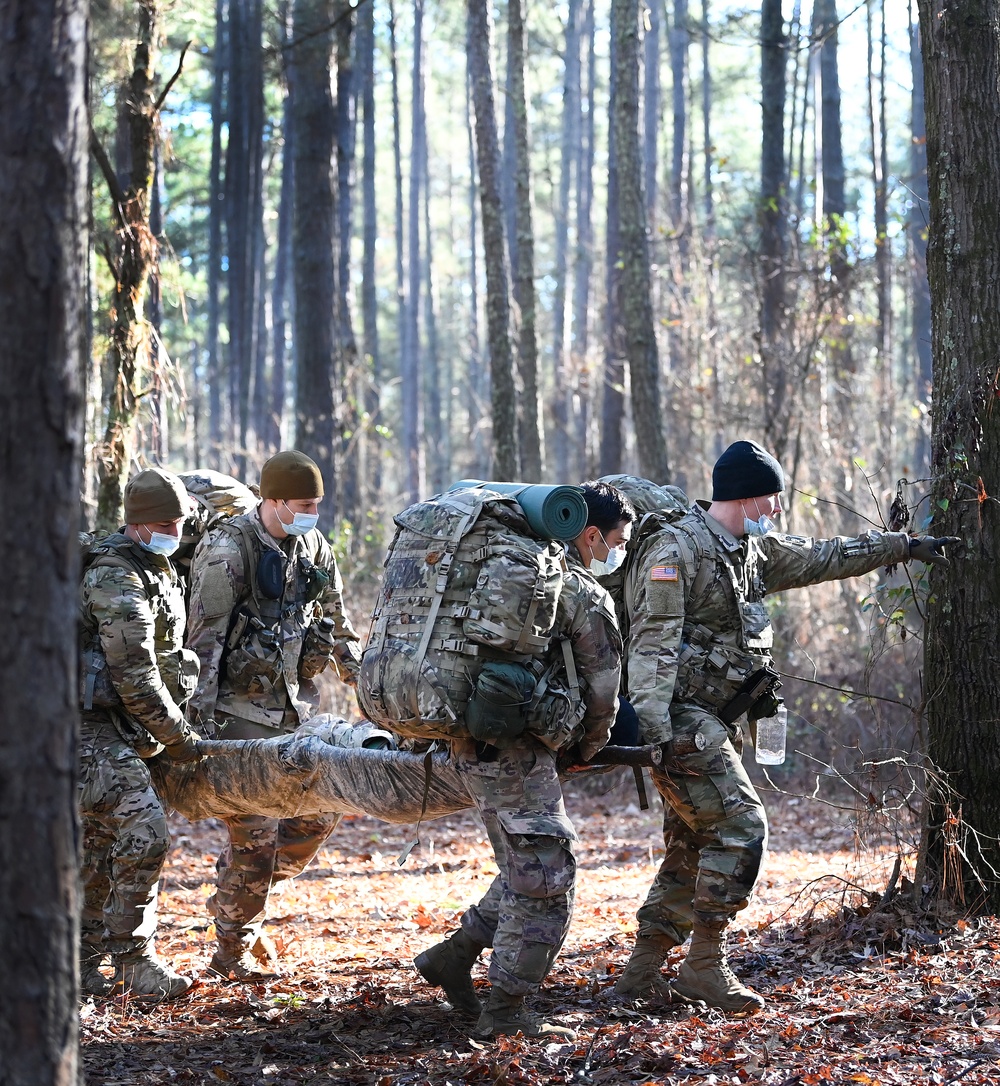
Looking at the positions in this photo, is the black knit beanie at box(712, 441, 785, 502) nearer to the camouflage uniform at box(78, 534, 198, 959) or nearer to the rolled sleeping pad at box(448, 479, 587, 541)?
the rolled sleeping pad at box(448, 479, 587, 541)

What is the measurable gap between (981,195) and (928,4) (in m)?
1.03

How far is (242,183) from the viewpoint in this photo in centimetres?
2847

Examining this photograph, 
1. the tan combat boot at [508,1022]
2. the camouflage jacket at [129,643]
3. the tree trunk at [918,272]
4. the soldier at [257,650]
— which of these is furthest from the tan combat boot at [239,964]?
the tree trunk at [918,272]

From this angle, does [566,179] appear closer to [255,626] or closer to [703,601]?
[255,626]

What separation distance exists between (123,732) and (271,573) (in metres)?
1.05

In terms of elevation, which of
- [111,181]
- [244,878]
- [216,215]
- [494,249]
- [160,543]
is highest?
[216,215]

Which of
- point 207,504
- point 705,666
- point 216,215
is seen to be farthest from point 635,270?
point 216,215

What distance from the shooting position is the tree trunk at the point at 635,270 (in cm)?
1303

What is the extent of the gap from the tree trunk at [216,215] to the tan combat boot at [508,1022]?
81.3ft

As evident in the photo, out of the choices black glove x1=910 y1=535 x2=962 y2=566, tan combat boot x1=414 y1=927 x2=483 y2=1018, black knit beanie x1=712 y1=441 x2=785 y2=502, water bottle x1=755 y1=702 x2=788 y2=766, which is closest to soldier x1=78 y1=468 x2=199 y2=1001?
tan combat boot x1=414 y1=927 x2=483 y2=1018

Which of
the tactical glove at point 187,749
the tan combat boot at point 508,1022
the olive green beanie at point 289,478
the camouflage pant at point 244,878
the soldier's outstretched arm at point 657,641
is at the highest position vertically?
the olive green beanie at point 289,478

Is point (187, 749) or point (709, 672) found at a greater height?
point (709, 672)

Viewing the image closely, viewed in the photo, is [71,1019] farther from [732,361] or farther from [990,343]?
[732,361]

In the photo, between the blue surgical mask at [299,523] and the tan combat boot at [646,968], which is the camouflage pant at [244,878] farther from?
the tan combat boot at [646,968]
